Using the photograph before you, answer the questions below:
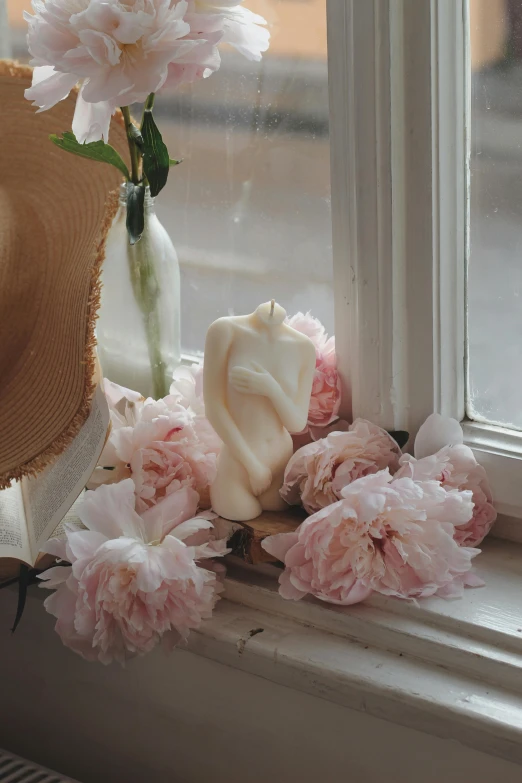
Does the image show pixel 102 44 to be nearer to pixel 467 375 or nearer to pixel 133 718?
pixel 467 375

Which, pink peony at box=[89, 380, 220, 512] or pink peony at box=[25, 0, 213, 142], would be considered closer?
pink peony at box=[25, 0, 213, 142]

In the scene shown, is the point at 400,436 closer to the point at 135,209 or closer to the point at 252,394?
the point at 252,394

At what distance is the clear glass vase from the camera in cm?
97

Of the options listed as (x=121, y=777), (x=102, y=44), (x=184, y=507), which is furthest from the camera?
(x=121, y=777)

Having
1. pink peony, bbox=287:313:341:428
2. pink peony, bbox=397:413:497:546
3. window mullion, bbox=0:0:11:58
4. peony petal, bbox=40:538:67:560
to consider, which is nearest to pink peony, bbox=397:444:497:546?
pink peony, bbox=397:413:497:546

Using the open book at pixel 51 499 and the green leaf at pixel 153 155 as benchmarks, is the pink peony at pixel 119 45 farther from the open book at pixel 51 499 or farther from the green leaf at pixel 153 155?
the open book at pixel 51 499

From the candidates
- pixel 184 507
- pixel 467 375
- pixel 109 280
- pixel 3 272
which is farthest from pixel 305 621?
pixel 3 272

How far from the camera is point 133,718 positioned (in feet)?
3.11

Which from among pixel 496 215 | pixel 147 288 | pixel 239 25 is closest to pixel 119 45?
pixel 239 25

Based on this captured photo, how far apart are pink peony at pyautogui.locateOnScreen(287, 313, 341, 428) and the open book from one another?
8.9 inches

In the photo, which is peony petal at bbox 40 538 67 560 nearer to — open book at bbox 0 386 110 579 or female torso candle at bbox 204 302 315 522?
open book at bbox 0 386 110 579

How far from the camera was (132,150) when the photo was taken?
36.7 inches

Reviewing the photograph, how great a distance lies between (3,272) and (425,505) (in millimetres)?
569

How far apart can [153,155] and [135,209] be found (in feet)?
0.20
